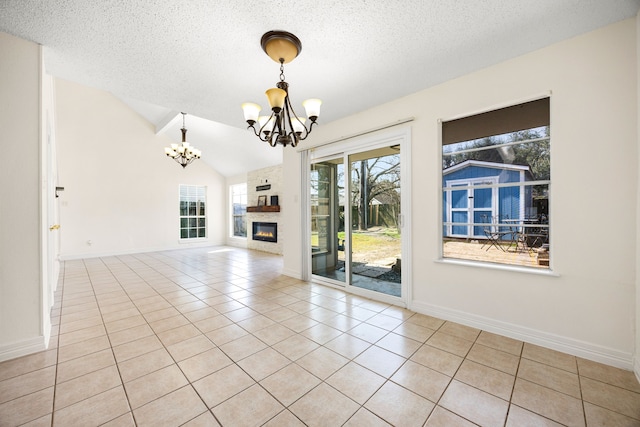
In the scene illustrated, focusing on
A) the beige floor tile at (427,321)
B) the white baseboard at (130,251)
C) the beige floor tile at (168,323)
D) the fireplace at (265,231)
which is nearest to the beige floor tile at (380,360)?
the beige floor tile at (427,321)

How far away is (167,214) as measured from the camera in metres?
7.80

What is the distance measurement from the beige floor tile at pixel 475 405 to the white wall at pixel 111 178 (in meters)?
8.21

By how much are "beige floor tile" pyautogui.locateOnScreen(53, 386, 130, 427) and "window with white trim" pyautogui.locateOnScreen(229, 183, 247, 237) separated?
7175 millimetres

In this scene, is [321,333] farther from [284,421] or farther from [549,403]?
[549,403]

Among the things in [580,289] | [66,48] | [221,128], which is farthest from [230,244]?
[580,289]

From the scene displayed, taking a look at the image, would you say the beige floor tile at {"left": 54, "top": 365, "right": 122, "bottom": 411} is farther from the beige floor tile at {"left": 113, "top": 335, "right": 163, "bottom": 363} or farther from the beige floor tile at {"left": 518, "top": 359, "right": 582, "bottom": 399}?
the beige floor tile at {"left": 518, "top": 359, "right": 582, "bottom": 399}

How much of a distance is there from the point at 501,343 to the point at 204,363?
253cm

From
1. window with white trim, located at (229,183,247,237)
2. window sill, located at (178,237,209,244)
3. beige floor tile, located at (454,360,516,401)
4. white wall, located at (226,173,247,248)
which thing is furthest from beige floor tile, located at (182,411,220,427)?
window sill, located at (178,237,209,244)

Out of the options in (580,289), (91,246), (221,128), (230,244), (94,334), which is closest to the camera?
(580,289)

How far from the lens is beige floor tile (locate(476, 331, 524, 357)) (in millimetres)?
2161

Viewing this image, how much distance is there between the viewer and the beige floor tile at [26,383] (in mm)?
1640

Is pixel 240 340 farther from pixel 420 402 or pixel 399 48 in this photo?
pixel 399 48

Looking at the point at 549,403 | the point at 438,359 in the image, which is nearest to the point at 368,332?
the point at 438,359

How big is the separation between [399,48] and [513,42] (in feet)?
3.04
